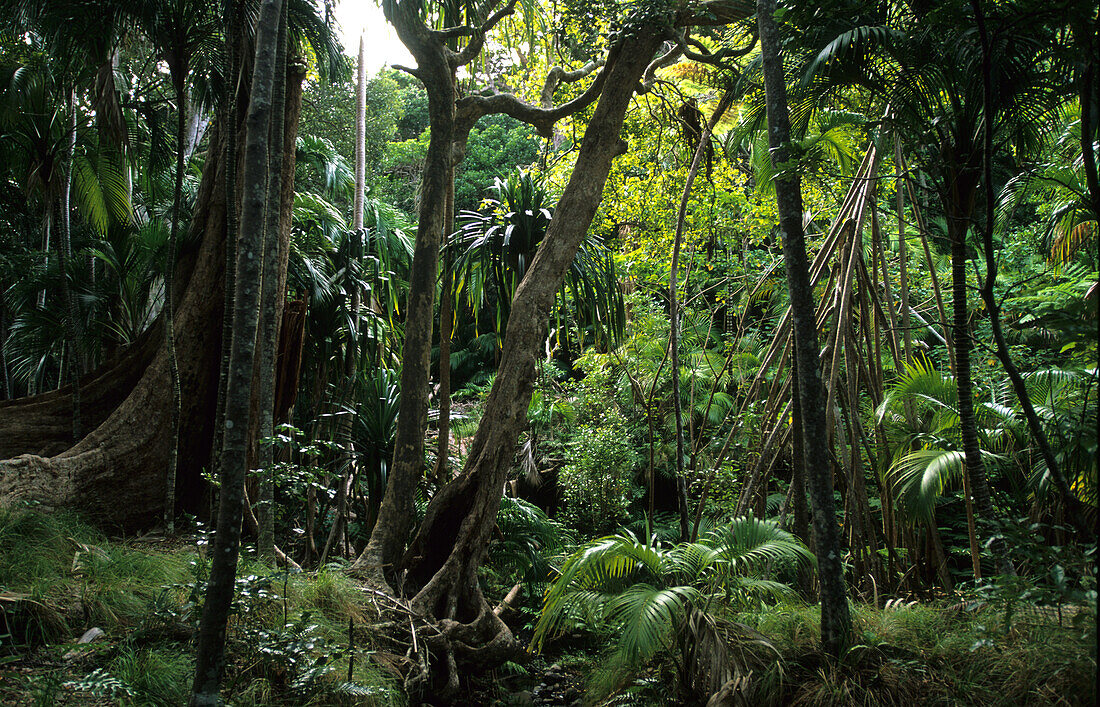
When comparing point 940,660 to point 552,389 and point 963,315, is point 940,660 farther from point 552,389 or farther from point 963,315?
point 552,389

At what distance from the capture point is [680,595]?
380 cm

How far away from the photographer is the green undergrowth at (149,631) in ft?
9.39

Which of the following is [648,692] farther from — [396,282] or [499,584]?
[396,282]

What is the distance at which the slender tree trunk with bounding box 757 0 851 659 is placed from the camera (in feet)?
11.0

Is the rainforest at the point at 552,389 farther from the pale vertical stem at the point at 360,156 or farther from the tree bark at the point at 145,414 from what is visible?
the pale vertical stem at the point at 360,156

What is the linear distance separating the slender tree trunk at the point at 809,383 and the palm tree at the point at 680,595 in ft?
1.33

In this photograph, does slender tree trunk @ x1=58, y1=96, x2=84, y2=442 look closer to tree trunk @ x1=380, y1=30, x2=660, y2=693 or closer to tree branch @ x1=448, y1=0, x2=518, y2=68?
tree trunk @ x1=380, y1=30, x2=660, y2=693

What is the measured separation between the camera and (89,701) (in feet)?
9.16

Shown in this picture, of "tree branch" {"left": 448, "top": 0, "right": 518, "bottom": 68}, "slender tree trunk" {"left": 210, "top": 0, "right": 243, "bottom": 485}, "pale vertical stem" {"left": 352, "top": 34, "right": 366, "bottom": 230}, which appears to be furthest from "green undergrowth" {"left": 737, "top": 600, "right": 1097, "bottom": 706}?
"pale vertical stem" {"left": 352, "top": 34, "right": 366, "bottom": 230}

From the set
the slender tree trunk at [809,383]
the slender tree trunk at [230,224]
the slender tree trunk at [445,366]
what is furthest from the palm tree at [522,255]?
the slender tree trunk at [809,383]

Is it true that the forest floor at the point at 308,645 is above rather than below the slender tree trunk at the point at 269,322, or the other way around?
below

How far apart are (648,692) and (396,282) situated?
6978 mm

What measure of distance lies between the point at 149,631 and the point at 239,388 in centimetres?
158

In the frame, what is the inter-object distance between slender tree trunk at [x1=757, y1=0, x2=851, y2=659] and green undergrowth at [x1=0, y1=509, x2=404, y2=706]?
2348 millimetres
